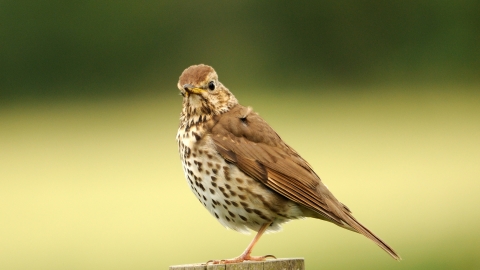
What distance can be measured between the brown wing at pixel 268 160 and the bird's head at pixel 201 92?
0.13m

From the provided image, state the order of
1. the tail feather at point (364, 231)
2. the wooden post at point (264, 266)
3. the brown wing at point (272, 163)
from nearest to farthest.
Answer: the wooden post at point (264, 266) < the tail feather at point (364, 231) < the brown wing at point (272, 163)

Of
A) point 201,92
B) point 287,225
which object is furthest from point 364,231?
point 287,225

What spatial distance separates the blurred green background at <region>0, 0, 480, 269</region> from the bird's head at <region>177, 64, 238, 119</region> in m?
10.7

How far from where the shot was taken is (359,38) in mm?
23984

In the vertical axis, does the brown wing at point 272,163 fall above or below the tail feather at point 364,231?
above

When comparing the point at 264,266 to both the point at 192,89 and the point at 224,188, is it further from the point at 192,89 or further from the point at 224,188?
the point at 192,89

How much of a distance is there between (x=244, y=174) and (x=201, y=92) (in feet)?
3.09

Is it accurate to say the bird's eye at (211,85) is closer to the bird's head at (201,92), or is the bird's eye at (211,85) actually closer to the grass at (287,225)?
the bird's head at (201,92)

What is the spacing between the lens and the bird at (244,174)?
7.78m

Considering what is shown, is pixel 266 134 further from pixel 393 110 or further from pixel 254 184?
pixel 393 110

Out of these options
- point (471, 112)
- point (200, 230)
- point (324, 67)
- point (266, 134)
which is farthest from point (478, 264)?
point (471, 112)

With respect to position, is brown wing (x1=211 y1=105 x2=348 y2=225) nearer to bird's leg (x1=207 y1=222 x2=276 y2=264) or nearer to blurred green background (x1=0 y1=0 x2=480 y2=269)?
bird's leg (x1=207 y1=222 x2=276 y2=264)

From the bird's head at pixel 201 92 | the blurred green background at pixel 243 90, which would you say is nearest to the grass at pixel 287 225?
the blurred green background at pixel 243 90

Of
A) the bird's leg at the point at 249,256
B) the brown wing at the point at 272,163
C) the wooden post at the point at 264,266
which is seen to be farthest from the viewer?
the brown wing at the point at 272,163
